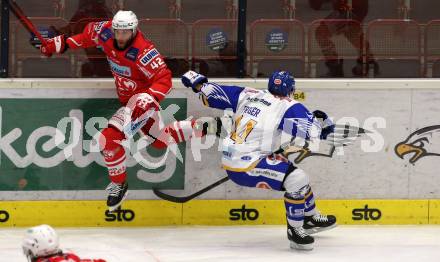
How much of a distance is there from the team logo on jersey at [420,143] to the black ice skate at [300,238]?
4.28 ft

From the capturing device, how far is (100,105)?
8.41 m

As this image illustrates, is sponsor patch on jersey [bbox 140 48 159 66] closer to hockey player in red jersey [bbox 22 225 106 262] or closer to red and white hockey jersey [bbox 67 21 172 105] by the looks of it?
red and white hockey jersey [bbox 67 21 172 105]

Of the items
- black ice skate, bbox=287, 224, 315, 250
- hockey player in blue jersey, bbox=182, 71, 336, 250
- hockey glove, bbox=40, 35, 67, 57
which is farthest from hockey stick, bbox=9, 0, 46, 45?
black ice skate, bbox=287, 224, 315, 250

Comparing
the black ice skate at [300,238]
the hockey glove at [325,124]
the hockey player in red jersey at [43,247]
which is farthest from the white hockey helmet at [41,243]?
the hockey glove at [325,124]

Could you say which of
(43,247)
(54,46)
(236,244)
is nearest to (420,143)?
(236,244)

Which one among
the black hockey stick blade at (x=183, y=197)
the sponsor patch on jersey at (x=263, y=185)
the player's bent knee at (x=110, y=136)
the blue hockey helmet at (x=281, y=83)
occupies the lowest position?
the black hockey stick blade at (x=183, y=197)

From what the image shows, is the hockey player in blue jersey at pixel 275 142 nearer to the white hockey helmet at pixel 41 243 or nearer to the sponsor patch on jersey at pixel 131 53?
the sponsor patch on jersey at pixel 131 53

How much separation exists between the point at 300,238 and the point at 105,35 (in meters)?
2.07

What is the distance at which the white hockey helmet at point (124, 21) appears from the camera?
26.2 feet

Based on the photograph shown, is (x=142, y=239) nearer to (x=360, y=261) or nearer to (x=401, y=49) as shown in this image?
(x=360, y=261)

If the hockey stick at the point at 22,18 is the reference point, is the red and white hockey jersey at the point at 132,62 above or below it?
below

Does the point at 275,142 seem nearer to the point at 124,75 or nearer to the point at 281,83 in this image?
the point at 281,83

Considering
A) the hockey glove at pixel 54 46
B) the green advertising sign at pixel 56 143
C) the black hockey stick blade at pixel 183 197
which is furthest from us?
the black hockey stick blade at pixel 183 197

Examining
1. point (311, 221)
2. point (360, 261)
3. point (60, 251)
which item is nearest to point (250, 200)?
point (311, 221)
